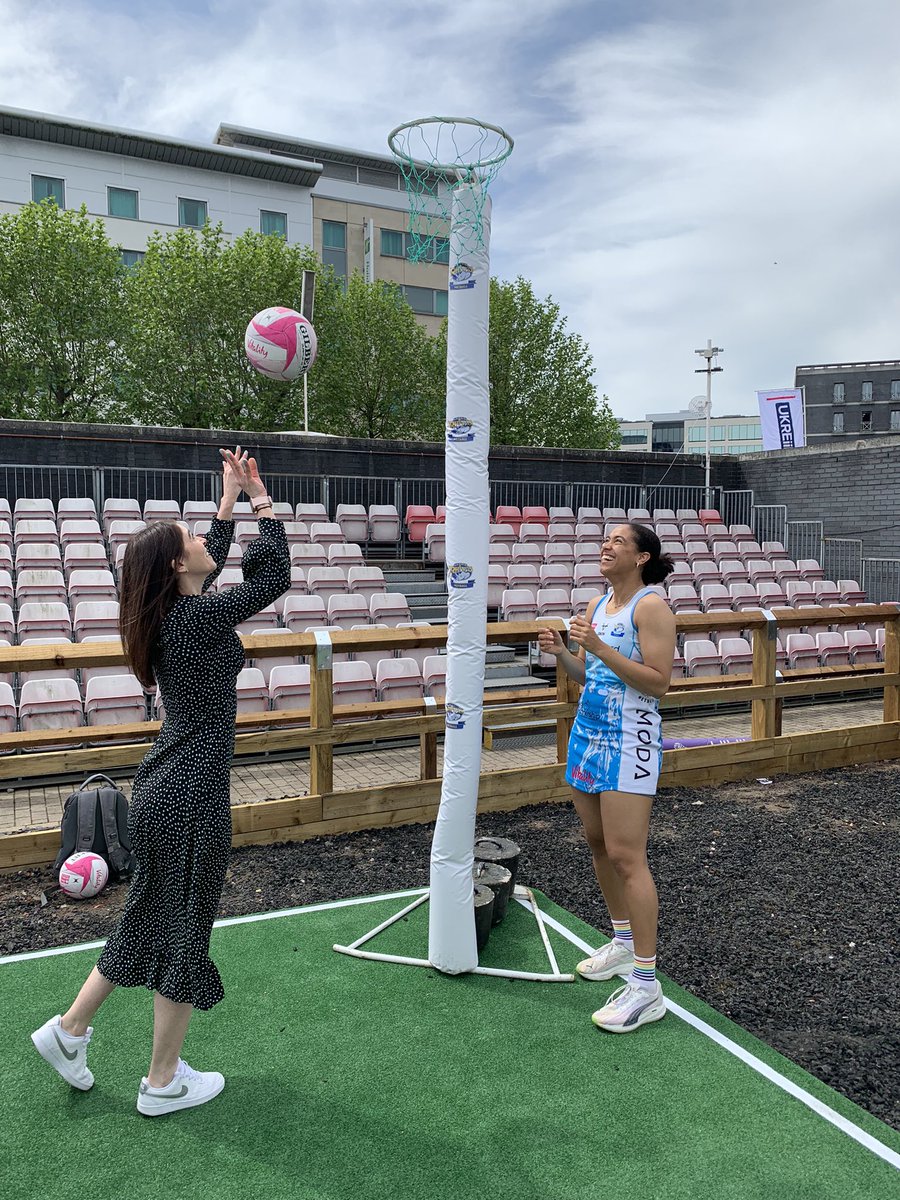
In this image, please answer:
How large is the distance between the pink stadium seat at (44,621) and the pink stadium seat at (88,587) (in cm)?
66

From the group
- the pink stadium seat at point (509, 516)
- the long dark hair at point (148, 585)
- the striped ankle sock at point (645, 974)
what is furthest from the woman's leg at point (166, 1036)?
the pink stadium seat at point (509, 516)

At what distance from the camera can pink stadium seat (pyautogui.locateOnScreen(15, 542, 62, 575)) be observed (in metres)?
9.60

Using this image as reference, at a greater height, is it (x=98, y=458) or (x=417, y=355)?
(x=417, y=355)

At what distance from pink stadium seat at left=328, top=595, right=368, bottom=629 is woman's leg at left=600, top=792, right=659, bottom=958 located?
21.7 feet

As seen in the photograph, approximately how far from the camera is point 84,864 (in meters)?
4.47

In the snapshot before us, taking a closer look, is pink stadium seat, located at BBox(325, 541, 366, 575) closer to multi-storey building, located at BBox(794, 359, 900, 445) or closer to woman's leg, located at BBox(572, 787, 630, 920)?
woman's leg, located at BBox(572, 787, 630, 920)

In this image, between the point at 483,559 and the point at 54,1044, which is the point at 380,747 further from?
the point at 54,1044

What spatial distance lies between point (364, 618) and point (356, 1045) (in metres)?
A: 6.91

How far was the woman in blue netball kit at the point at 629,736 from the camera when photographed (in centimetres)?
325

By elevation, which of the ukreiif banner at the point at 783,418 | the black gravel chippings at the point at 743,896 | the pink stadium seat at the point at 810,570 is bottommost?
the black gravel chippings at the point at 743,896

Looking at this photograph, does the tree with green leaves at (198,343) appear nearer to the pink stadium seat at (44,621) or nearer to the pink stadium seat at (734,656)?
the pink stadium seat at (44,621)

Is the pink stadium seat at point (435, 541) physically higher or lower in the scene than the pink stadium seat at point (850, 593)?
higher

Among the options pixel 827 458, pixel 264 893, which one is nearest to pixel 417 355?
pixel 827 458

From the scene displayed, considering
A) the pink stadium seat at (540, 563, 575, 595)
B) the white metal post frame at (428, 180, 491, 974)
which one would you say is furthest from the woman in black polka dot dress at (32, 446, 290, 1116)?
the pink stadium seat at (540, 563, 575, 595)
